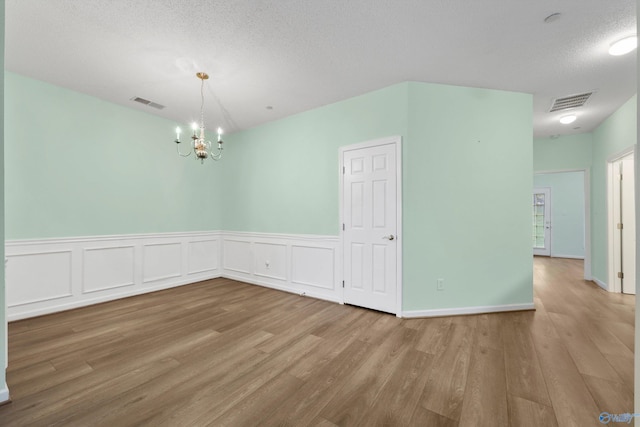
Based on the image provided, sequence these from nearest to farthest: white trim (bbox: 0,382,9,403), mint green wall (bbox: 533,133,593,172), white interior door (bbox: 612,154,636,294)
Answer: white trim (bbox: 0,382,9,403) < white interior door (bbox: 612,154,636,294) < mint green wall (bbox: 533,133,593,172)

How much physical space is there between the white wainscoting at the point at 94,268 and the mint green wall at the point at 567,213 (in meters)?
9.40

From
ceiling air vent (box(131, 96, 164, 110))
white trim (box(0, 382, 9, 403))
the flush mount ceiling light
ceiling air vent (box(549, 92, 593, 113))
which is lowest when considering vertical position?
white trim (box(0, 382, 9, 403))

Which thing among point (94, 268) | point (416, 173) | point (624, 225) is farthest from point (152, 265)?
point (624, 225)

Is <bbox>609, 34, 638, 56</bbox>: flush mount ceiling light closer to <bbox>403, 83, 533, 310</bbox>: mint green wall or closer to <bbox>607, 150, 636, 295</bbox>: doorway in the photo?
<bbox>403, 83, 533, 310</bbox>: mint green wall

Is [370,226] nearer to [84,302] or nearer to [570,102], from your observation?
[570,102]

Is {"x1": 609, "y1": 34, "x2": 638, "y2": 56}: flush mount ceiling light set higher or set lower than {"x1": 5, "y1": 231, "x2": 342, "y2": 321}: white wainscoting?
higher

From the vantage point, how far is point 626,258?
4.10 meters

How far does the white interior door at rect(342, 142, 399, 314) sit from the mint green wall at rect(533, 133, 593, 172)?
13.6 feet

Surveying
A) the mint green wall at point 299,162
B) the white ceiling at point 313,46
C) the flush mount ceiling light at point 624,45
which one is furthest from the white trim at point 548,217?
the mint green wall at point 299,162

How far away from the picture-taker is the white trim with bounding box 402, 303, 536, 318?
10.4 feet

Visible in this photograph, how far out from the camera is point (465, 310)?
3244 millimetres

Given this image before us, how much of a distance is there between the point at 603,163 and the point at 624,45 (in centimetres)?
294
